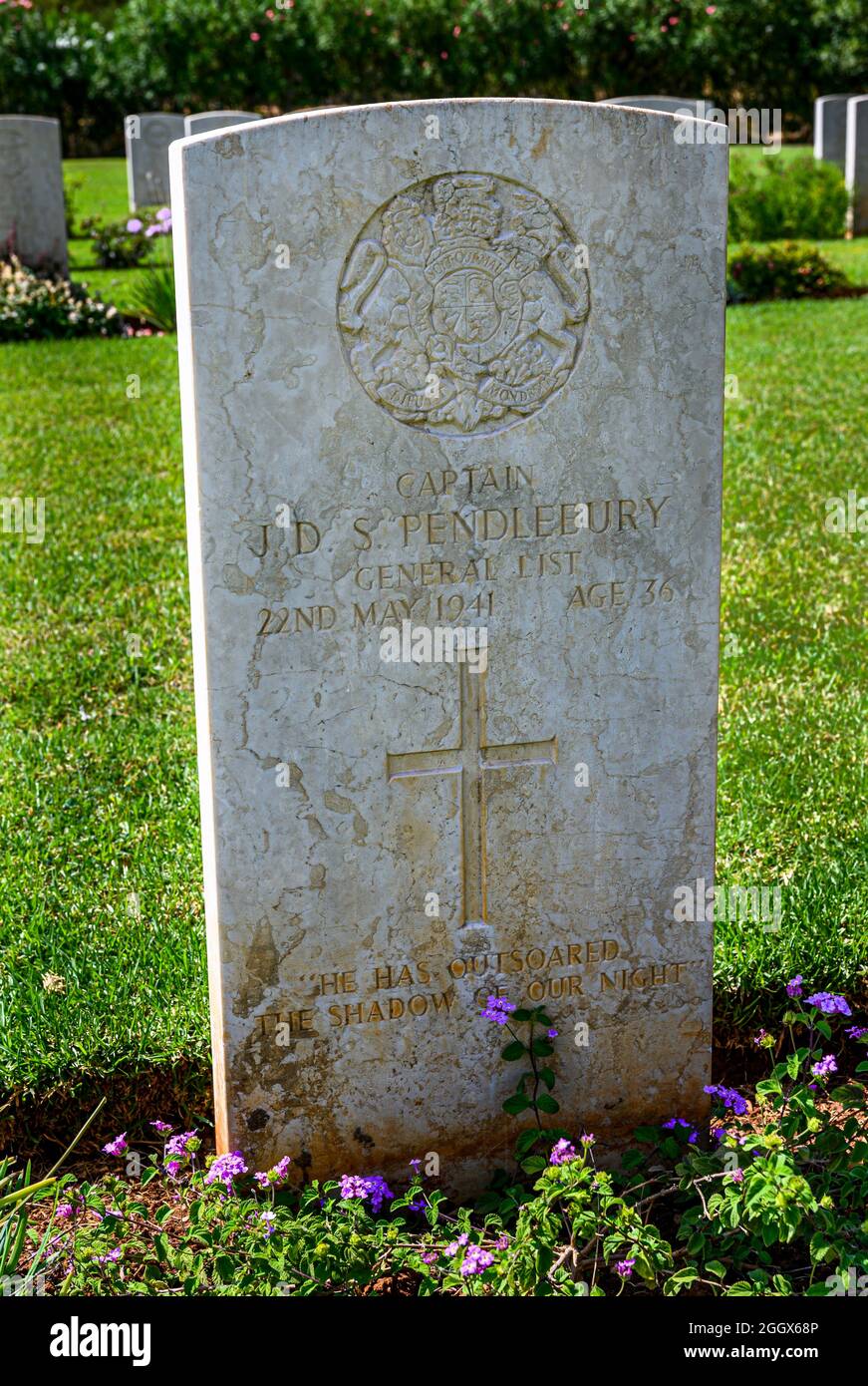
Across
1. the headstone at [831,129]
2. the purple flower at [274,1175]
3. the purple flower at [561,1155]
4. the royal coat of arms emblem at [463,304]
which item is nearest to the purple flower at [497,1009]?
the purple flower at [561,1155]

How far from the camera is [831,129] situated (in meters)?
18.9

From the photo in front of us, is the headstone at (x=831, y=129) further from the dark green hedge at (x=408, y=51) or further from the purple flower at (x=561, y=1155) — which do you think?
the purple flower at (x=561, y=1155)

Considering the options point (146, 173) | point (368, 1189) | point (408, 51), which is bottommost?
point (368, 1189)

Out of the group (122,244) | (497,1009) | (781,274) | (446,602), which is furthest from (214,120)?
(497,1009)

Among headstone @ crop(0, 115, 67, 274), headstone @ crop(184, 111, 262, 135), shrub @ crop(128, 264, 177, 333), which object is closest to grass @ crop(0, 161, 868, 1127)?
shrub @ crop(128, 264, 177, 333)

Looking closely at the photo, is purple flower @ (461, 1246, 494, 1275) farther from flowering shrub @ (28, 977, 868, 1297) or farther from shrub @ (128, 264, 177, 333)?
shrub @ (128, 264, 177, 333)

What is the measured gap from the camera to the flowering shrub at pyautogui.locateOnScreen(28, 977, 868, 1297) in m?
2.51

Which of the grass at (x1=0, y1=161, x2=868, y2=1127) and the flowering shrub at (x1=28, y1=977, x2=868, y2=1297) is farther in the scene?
the grass at (x1=0, y1=161, x2=868, y2=1127)

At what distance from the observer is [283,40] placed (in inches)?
900

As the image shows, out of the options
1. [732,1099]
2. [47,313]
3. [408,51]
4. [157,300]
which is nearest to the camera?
[732,1099]

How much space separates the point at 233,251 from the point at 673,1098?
6.30 feet

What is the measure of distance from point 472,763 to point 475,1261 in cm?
90

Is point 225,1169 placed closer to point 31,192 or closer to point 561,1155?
point 561,1155

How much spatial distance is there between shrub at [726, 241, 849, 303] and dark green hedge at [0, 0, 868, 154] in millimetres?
10916
